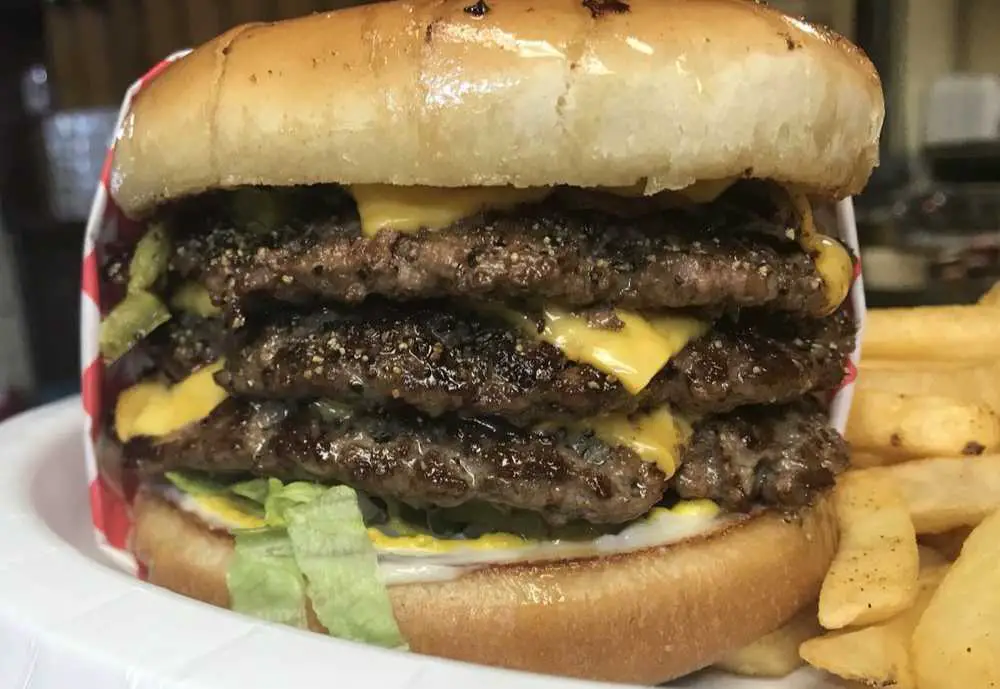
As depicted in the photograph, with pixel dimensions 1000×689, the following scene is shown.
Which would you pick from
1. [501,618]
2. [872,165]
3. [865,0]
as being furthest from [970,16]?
[501,618]

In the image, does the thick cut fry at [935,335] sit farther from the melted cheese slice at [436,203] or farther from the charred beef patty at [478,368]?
the melted cheese slice at [436,203]

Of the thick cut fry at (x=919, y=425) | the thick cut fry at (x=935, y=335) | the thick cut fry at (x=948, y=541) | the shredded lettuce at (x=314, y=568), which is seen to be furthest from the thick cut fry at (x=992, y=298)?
the shredded lettuce at (x=314, y=568)

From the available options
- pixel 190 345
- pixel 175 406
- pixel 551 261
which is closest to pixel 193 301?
pixel 190 345

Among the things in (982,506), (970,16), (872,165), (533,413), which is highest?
(872,165)

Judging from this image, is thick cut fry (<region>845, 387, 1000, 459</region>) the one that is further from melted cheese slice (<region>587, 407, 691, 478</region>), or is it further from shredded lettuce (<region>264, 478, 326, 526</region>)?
shredded lettuce (<region>264, 478, 326, 526</region>)

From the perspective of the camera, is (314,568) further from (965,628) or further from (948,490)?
(948,490)

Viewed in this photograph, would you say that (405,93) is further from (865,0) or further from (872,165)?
(865,0)
